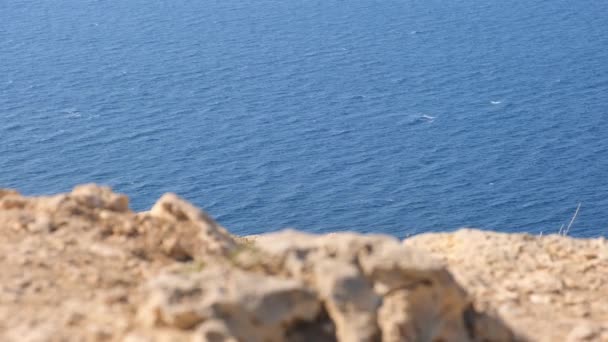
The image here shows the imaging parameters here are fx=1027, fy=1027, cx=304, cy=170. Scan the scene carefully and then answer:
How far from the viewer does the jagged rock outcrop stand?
10531 millimetres

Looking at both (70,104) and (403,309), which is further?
(70,104)

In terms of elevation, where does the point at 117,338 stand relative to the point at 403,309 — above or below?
above

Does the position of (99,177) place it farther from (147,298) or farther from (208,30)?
(147,298)

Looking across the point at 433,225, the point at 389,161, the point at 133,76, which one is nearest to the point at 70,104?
the point at 133,76

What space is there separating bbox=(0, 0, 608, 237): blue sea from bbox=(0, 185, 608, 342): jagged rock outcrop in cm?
9010

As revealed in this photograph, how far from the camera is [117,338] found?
1034 centimetres

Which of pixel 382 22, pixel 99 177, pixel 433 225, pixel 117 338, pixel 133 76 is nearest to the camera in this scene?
pixel 117 338

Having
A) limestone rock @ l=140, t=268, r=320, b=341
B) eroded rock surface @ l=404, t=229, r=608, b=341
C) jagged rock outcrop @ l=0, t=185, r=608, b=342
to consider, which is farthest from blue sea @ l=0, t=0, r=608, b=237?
limestone rock @ l=140, t=268, r=320, b=341

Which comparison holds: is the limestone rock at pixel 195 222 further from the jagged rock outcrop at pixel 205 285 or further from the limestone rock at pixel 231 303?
the limestone rock at pixel 231 303

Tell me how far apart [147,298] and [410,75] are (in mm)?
139303

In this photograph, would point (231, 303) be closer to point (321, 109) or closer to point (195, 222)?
point (195, 222)

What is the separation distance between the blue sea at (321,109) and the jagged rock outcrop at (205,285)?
296ft

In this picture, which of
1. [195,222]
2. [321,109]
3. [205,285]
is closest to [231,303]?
[205,285]

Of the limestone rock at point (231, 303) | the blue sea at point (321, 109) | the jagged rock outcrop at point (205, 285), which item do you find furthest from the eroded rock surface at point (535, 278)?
the blue sea at point (321, 109)
